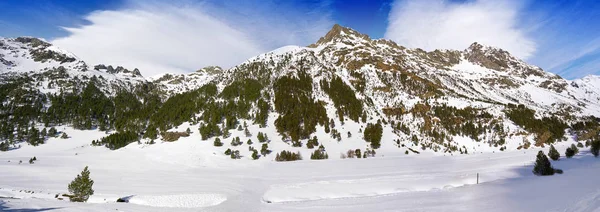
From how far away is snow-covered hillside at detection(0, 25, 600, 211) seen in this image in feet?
91.5

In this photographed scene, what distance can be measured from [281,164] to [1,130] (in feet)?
382

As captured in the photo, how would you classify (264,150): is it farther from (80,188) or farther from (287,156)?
(80,188)

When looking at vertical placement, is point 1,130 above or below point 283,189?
above

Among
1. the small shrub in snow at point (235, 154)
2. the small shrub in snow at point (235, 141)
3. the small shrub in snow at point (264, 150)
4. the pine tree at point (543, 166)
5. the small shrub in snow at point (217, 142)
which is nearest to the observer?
the pine tree at point (543, 166)

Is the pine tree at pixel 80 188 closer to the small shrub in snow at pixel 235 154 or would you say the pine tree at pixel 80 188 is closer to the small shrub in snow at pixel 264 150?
the small shrub in snow at pixel 235 154

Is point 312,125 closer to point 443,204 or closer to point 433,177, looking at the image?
point 433,177

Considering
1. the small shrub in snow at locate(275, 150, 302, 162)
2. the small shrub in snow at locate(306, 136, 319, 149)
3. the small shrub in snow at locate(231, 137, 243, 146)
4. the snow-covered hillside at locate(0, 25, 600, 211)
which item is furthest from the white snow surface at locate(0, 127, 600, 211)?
the small shrub in snow at locate(306, 136, 319, 149)

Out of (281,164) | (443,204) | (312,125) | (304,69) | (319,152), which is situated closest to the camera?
(443,204)

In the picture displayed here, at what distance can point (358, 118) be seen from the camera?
8875 centimetres

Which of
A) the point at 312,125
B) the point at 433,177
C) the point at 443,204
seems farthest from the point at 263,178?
the point at 312,125

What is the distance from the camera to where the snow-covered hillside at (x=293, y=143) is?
91.5ft

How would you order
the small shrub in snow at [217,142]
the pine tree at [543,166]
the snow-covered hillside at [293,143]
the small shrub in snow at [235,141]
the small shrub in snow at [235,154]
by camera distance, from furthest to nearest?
the small shrub in snow at [235,141] → the small shrub in snow at [217,142] → the small shrub in snow at [235,154] → the pine tree at [543,166] → the snow-covered hillside at [293,143]

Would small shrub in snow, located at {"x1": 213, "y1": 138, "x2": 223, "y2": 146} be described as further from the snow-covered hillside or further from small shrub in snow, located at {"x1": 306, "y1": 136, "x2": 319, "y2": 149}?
small shrub in snow, located at {"x1": 306, "y1": 136, "x2": 319, "y2": 149}

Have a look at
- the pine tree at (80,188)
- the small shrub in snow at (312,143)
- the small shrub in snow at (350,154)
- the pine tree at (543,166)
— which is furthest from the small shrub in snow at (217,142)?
the pine tree at (543,166)
